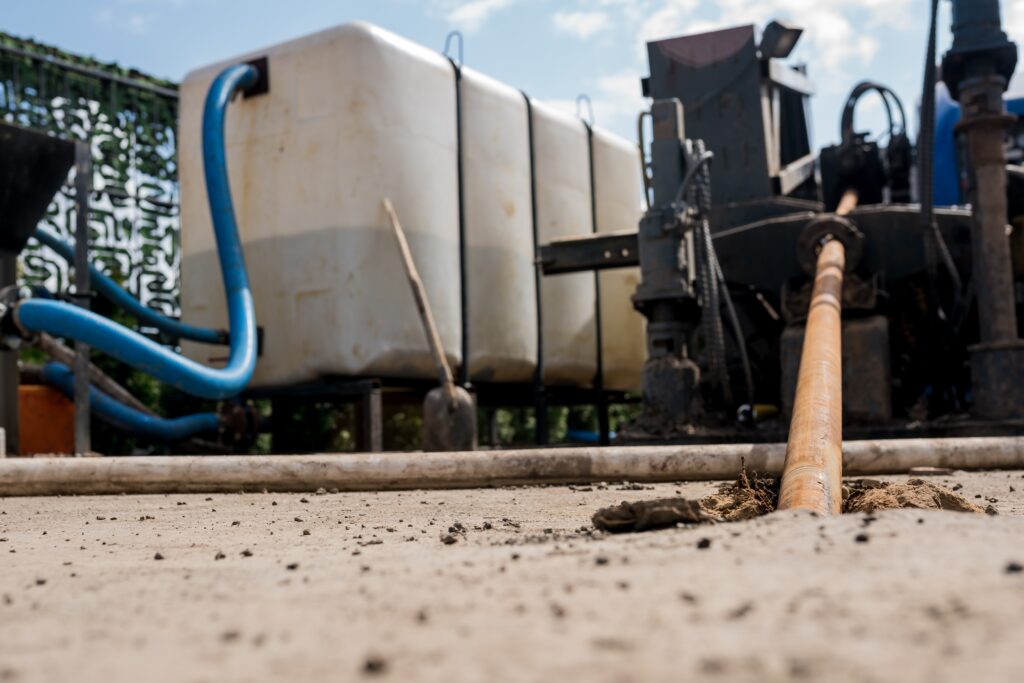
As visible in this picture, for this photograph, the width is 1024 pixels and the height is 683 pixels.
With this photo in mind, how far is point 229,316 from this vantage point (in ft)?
24.8

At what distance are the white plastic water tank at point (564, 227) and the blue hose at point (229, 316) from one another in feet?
9.26

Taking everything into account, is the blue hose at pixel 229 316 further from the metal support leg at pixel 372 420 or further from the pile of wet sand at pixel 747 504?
the pile of wet sand at pixel 747 504

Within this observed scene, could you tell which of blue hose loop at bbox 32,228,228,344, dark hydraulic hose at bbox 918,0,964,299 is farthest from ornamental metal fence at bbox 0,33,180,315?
dark hydraulic hose at bbox 918,0,964,299

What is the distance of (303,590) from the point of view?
183 cm

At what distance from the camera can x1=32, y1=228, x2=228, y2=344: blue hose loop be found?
8.09 metres

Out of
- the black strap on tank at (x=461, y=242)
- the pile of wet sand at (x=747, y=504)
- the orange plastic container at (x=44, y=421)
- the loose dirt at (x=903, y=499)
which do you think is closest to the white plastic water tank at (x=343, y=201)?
the black strap on tank at (x=461, y=242)

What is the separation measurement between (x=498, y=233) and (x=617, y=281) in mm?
2127

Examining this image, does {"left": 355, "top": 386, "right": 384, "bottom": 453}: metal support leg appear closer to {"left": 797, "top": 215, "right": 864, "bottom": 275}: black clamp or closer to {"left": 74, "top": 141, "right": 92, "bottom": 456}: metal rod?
{"left": 74, "top": 141, "right": 92, "bottom": 456}: metal rod

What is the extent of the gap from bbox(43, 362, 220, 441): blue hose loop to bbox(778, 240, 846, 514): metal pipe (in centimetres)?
497

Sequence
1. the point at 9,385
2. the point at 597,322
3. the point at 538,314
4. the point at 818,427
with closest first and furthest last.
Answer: the point at 818,427 < the point at 9,385 < the point at 538,314 < the point at 597,322

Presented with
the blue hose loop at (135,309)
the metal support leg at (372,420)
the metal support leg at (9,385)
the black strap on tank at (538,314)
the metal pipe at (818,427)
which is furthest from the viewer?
Answer: the black strap on tank at (538,314)

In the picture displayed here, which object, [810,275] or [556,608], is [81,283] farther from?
[556,608]

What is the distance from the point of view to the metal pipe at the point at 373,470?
4.49m

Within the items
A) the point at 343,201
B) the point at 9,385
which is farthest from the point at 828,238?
the point at 9,385
